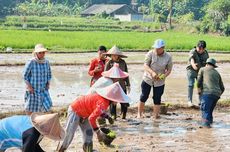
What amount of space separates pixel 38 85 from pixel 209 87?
3377mm

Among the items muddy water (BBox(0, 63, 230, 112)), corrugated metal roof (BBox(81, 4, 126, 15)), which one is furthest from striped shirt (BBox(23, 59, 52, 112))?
corrugated metal roof (BBox(81, 4, 126, 15))

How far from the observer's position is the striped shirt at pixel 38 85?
8220mm

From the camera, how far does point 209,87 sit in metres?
9.82

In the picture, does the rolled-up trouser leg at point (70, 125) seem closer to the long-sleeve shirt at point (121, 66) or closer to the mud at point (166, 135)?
the mud at point (166, 135)

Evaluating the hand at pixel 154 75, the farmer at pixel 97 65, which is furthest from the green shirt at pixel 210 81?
the farmer at pixel 97 65

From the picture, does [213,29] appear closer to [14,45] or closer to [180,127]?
[14,45]

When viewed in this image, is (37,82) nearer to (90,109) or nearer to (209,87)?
(90,109)

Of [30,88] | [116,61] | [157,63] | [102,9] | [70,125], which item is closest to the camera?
[70,125]

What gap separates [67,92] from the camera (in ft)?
47.1

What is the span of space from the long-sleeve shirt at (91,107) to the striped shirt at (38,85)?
146cm

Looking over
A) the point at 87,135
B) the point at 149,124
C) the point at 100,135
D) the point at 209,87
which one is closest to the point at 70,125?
the point at 87,135

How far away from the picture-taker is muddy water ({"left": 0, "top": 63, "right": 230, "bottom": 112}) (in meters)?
12.9

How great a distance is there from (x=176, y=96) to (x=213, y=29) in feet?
153

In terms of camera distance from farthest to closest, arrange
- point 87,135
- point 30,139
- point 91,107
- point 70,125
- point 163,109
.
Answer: point 163,109 → point 87,135 → point 70,125 → point 91,107 → point 30,139
